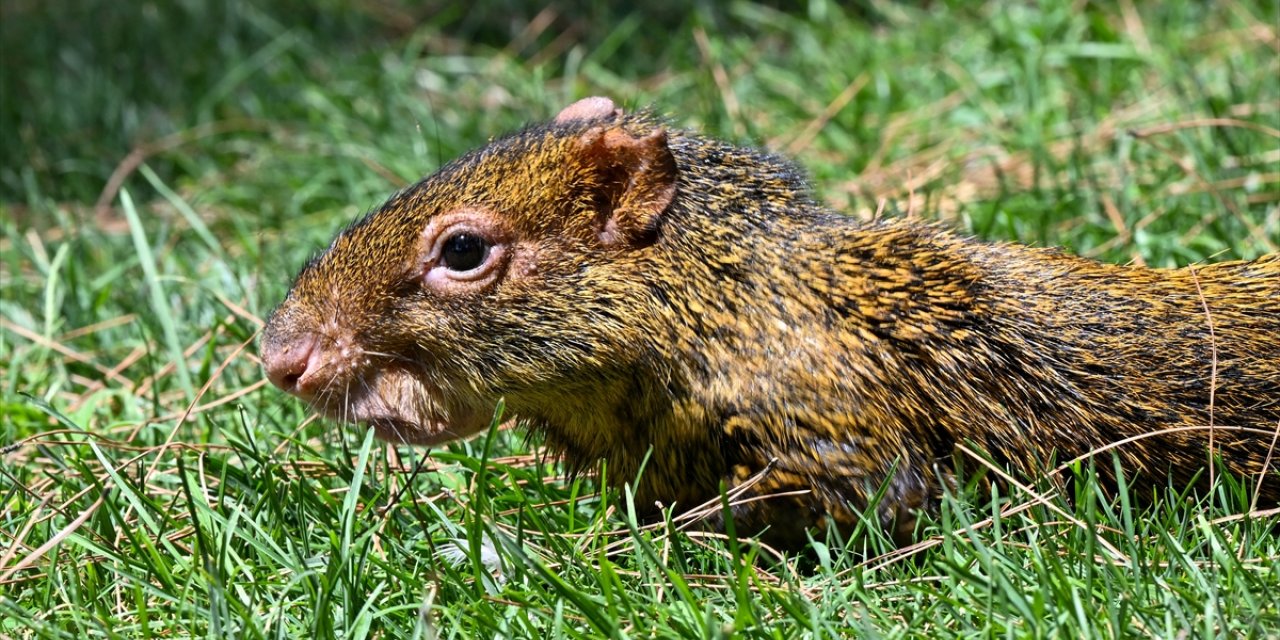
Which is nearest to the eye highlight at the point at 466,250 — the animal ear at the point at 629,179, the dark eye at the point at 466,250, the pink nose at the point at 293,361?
the dark eye at the point at 466,250

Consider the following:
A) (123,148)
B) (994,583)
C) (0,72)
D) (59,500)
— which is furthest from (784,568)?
(0,72)

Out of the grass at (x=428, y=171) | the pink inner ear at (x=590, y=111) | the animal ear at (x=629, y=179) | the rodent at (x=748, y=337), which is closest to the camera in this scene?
the grass at (x=428, y=171)

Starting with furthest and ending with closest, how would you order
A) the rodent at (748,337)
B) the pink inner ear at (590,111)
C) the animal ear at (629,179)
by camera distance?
the pink inner ear at (590,111)
the animal ear at (629,179)
the rodent at (748,337)

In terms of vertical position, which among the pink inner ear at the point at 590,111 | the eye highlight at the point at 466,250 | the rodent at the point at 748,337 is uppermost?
the pink inner ear at the point at 590,111

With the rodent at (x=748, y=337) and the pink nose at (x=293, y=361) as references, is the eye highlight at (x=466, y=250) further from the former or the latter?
the pink nose at (x=293, y=361)

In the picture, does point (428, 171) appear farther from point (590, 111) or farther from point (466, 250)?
point (466, 250)

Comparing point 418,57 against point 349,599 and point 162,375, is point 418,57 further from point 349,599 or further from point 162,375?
point 349,599

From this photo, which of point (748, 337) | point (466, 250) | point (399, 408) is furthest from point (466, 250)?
point (748, 337)
